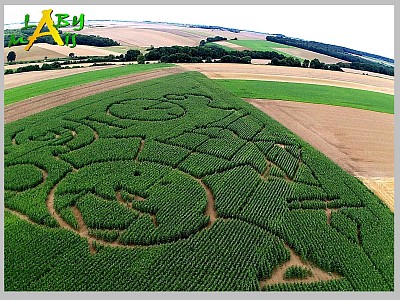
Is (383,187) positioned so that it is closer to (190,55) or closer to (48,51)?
(190,55)

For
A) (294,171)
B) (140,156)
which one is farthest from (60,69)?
(294,171)

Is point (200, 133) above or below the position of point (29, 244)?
above

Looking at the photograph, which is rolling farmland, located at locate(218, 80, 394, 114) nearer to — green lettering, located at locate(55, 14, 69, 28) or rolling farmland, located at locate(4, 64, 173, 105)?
rolling farmland, located at locate(4, 64, 173, 105)

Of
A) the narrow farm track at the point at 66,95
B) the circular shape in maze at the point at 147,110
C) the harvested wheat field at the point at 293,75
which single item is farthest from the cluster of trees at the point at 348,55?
the circular shape in maze at the point at 147,110

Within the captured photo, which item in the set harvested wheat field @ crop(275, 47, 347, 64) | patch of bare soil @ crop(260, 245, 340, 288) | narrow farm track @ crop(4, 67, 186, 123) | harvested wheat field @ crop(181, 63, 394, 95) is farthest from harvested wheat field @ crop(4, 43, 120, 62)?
patch of bare soil @ crop(260, 245, 340, 288)

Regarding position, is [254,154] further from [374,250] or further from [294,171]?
[374,250]

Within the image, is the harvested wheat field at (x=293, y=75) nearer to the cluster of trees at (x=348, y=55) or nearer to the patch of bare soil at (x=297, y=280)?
the cluster of trees at (x=348, y=55)
